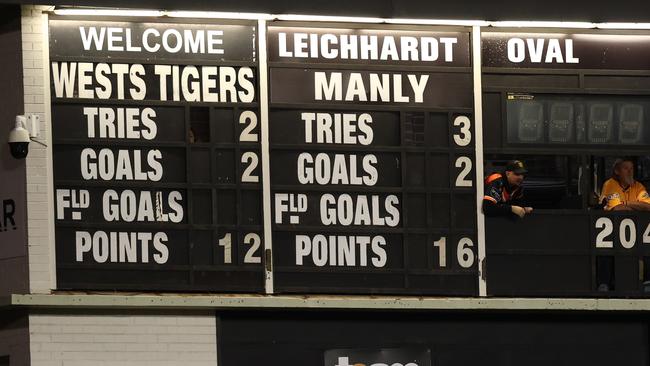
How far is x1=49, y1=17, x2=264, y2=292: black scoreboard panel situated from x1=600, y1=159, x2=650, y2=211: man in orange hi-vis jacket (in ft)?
12.7

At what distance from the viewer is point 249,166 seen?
59.4 feet

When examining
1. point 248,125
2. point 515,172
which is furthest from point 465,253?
point 248,125

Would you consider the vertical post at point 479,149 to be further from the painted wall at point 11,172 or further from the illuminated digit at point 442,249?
the painted wall at point 11,172

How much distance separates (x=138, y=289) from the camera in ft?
58.5

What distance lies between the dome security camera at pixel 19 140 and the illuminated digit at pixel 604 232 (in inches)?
240

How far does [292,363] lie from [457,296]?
6.17 feet

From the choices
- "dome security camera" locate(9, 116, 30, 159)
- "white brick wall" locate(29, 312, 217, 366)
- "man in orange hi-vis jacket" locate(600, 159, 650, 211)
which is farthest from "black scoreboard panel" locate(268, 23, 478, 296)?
"dome security camera" locate(9, 116, 30, 159)

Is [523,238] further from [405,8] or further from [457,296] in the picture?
[405,8]

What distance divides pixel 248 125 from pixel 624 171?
4.16 m

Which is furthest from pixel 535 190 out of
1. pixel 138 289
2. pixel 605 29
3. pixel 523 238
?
pixel 138 289

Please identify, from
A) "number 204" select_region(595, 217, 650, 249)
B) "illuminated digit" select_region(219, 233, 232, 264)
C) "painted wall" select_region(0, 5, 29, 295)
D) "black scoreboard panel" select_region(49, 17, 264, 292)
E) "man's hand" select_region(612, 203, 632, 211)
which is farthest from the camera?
"man's hand" select_region(612, 203, 632, 211)

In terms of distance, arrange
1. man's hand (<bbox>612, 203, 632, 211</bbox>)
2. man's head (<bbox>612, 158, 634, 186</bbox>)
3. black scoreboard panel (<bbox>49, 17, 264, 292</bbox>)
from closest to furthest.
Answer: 1. black scoreboard panel (<bbox>49, 17, 264, 292</bbox>)
2. man's hand (<bbox>612, 203, 632, 211</bbox>)
3. man's head (<bbox>612, 158, 634, 186</bbox>)

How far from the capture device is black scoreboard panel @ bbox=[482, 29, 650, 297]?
1861cm

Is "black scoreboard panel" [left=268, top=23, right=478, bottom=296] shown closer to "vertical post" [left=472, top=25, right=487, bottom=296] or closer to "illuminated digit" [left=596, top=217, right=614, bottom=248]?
"vertical post" [left=472, top=25, right=487, bottom=296]
